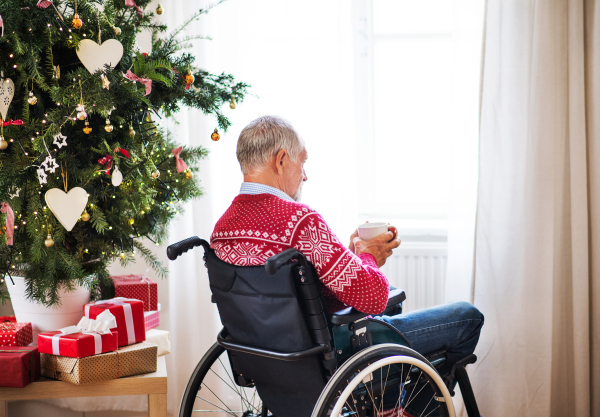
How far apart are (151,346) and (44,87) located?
793mm

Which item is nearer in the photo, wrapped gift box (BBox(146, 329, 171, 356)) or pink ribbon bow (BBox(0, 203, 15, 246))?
pink ribbon bow (BBox(0, 203, 15, 246))

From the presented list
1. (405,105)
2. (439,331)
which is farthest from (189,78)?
(405,105)

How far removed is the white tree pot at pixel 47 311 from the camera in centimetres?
159

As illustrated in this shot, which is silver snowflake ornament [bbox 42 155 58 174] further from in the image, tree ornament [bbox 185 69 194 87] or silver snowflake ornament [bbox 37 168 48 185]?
tree ornament [bbox 185 69 194 87]

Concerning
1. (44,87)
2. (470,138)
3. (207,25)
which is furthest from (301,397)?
(207,25)

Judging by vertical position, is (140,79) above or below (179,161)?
above

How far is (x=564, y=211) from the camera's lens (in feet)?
7.09

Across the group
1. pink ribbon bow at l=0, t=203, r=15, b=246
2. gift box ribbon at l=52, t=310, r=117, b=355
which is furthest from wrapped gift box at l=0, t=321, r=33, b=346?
pink ribbon bow at l=0, t=203, r=15, b=246

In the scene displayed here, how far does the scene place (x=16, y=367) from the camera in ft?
4.68

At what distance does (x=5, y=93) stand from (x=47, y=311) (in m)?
0.65

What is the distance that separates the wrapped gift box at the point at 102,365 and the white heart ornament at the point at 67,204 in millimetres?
375

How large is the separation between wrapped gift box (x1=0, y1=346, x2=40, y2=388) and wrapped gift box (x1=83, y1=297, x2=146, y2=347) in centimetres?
19

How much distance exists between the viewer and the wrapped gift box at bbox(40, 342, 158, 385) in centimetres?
145

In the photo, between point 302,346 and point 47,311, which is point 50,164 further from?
point 302,346
